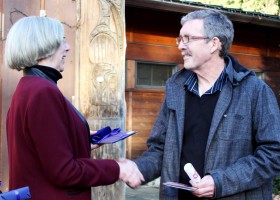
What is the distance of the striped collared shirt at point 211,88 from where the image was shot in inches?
111

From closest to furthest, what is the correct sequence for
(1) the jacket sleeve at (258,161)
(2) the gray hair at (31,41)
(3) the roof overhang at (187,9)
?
(2) the gray hair at (31,41), (1) the jacket sleeve at (258,161), (3) the roof overhang at (187,9)

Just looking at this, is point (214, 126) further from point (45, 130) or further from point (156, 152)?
point (45, 130)

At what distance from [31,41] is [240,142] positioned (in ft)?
4.03

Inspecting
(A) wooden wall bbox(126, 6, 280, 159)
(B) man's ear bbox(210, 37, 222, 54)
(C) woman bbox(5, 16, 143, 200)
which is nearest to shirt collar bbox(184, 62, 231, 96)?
(B) man's ear bbox(210, 37, 222, 54)

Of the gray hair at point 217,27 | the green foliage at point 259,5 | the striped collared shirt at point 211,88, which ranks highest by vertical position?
the green foliage at point 259,5

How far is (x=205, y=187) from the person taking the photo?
253cm

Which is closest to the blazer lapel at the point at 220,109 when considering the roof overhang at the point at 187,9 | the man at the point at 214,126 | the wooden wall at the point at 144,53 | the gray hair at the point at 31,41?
the man at the point at 214,126

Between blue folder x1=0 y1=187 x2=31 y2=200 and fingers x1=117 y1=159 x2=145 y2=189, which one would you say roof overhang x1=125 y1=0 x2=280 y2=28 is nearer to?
fingers x1=117 y1=159 x2=145 y2=189

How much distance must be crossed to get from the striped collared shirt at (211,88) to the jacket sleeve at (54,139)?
2.78ft

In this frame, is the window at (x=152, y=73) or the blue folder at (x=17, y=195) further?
the window at (x=152, y=73)

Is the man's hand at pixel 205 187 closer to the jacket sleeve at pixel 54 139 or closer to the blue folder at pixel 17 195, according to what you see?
the jacket sleeve at pixel 54 139

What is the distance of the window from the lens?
29.9ft

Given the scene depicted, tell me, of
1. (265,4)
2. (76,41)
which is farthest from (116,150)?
(265,4)

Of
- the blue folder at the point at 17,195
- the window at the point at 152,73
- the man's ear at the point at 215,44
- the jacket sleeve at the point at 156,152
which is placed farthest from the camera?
the window at the point at 152,73
